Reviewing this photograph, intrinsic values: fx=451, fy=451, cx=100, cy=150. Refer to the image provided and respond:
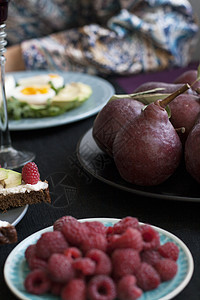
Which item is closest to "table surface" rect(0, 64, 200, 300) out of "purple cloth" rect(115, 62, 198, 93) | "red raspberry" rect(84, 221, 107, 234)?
"red raspberry" rect(84, 221, 107, 234)

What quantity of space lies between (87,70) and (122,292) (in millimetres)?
1527

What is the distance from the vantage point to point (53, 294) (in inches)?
20.5

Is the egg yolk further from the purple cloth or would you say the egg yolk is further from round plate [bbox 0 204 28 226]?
round plate [bbox 0 204 28 226]

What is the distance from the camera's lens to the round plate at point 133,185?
0.74 m

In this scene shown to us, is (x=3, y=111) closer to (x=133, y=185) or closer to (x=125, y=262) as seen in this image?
(x=133, y=185)

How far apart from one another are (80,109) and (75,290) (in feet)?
2.72

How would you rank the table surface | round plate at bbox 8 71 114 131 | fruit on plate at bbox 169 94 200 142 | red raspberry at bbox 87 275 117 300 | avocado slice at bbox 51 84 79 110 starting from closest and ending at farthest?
1. red raspberry at bbox 87 275 117 300
2. the table surface
3. fruit on plate at bbox 169 94 200 142
4. round plate at bbox 8 71 114 131
5. avocado slice at bbox 51 84 79 110

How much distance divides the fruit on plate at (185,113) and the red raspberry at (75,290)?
398 mm

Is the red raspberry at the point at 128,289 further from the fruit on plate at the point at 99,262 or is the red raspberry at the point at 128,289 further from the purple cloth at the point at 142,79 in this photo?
the purple cloth at the point at 142,79

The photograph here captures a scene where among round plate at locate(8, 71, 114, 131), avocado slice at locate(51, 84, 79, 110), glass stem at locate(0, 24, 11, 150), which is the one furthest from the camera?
avocado slice at locate(51, 84, 79, 110)

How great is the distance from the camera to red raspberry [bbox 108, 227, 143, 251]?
20.9 inches

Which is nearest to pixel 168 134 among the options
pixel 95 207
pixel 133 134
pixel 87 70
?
pixel 133 134

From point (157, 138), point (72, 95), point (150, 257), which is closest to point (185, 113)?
point (157, 138)

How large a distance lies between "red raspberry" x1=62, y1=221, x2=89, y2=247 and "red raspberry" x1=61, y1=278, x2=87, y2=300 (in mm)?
57
